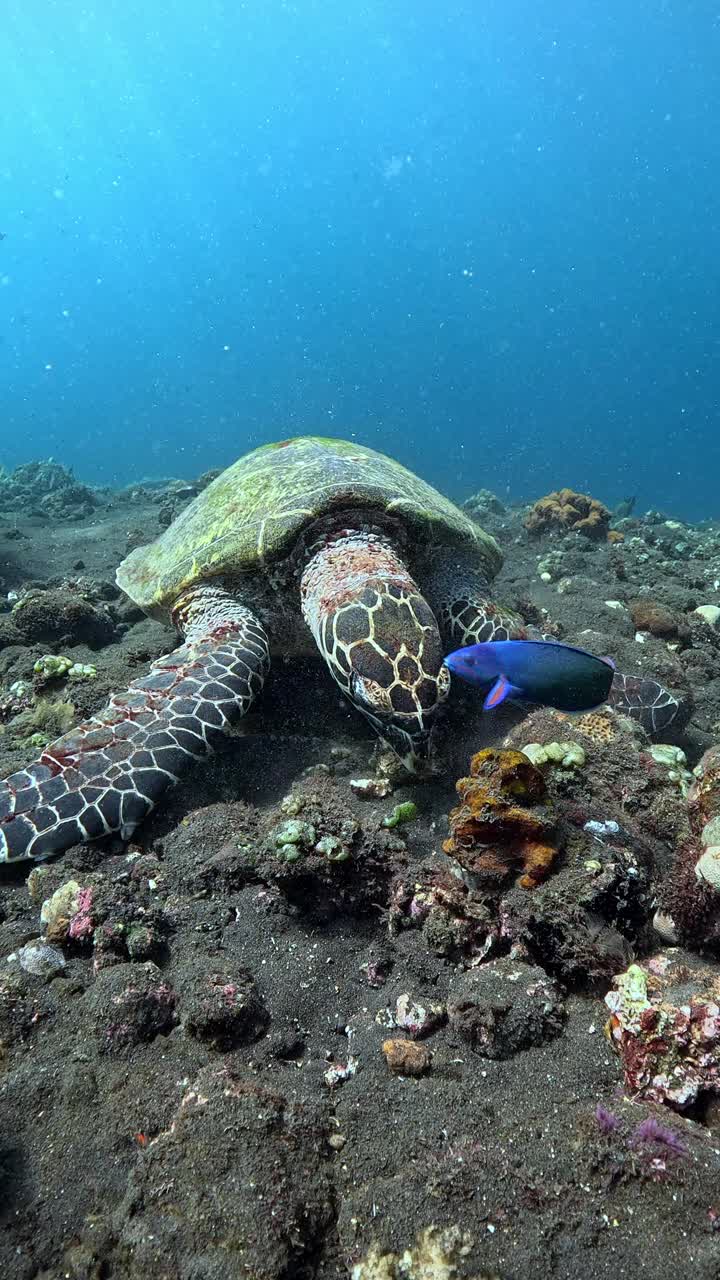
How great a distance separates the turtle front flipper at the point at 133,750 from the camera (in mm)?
3459

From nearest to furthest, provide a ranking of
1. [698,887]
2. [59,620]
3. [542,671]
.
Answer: [698,887] < [542,671] < [59,620]

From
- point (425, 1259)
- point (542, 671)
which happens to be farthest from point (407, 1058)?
point (542, 671)

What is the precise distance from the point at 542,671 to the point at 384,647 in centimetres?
127

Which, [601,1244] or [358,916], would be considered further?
[358,916]

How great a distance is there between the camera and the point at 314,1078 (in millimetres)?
2057

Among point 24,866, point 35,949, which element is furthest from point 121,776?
point 35,949

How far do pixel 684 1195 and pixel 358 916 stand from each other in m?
1.59

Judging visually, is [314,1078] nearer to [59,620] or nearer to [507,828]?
[507,828]

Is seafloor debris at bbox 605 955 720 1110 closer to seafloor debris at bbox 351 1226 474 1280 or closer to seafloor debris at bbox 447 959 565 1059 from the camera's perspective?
seafloor debris at bbox 447 959 565 1059

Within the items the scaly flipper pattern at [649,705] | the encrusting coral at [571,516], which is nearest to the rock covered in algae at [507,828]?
the scaly flipper pattern at [649,705]

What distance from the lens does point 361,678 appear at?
397 cm

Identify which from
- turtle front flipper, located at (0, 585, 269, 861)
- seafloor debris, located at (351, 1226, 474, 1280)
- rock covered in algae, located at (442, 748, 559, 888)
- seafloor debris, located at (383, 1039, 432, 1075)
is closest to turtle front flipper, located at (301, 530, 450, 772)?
turtle front flipper, located at (0, 585, 269, 861)

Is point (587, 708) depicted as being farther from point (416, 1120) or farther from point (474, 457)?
point (474, 457)

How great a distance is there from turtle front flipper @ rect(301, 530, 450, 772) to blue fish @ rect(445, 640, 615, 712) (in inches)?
24.9
